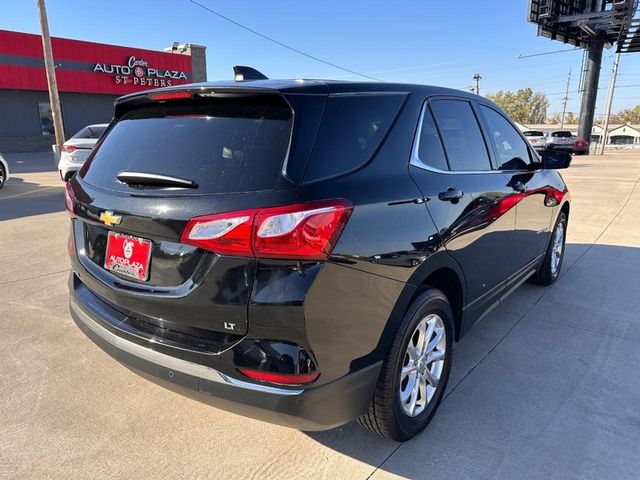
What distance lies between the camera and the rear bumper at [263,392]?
1896 millimetres

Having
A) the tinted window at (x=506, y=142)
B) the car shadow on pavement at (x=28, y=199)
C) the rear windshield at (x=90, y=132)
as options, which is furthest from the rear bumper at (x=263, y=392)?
the rear windshield at (x=90, y=132)

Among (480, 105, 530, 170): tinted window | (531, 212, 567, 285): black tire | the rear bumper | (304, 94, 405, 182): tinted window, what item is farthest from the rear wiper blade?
(531, 212, 567, 285): black tire

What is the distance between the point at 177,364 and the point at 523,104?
402ft

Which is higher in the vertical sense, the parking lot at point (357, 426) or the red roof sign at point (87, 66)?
the red roof sign at point (87, 66)

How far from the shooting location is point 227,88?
2.16m

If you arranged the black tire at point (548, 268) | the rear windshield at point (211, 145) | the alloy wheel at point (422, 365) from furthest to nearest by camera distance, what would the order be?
the black tire at point (548, 268) < the alloy wheel at point (422, 365) < the rear windshield at point (211, 145)

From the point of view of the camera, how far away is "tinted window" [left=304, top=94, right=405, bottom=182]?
2.00 m

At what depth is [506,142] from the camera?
3766 millimetres

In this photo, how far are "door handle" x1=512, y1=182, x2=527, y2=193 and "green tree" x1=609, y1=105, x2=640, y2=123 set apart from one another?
444 ft

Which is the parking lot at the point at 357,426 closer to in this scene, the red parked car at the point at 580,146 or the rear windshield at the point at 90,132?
the rear windshield at the point at 90,132

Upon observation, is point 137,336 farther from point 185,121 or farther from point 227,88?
point 227,88

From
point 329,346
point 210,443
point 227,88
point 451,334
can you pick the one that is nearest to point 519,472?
point 451,334

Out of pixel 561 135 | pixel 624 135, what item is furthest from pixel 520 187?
pixel 624 135

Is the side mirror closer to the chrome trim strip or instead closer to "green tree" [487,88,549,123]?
the chrome trim strip
